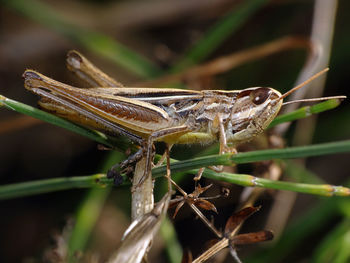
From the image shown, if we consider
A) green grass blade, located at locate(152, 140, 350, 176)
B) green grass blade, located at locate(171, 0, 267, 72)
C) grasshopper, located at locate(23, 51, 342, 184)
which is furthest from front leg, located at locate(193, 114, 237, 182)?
green grass blade, located at locate(171, 0, 267, 72)

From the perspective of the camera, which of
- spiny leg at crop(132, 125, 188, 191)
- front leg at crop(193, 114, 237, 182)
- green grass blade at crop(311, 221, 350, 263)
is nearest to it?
spiny leg at crop(132, 125, 188, 191)

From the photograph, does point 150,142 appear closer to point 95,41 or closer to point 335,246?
point 335,246

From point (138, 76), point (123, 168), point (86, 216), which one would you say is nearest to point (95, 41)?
point (138, 76)

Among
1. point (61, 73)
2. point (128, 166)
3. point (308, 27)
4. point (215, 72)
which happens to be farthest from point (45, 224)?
point (308, 27)

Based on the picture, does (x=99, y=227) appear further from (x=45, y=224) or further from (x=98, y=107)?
(x=98, y=107)

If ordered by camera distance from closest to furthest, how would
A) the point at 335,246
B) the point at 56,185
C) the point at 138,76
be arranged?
1. the point at 56,185
2. the point at 335,246
3. the point at 138,76

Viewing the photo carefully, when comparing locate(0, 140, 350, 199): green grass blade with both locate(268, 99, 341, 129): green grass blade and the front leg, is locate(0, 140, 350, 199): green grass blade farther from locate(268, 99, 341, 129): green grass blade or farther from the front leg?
locate(268, 99, 341, 129): green grass blade
